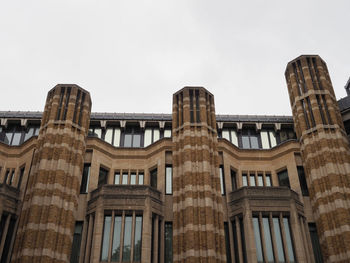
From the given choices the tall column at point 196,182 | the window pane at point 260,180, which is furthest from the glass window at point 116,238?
the window pane at point 260,180

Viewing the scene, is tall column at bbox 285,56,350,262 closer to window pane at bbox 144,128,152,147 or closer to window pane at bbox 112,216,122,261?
window pane at bbox 144,128,152,147

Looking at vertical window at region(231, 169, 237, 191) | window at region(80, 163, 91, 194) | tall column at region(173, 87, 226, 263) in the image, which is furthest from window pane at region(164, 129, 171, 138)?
window at region(80, 163, 91, 194)

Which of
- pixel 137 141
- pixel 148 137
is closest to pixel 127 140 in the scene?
pixel 137 141

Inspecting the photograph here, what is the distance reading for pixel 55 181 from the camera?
25.1 meters

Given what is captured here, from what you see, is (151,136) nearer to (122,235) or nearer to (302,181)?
(122,235)

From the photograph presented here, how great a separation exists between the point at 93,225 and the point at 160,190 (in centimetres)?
546

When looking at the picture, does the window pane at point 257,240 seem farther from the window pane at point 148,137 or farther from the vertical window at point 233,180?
the window pane at point 148,137

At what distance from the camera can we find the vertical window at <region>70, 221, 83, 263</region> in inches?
974

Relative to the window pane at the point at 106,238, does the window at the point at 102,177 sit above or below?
above

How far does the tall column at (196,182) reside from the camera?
2350cm

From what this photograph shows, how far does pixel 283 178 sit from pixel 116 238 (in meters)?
14.0

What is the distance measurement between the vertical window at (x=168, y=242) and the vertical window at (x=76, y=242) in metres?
5.79

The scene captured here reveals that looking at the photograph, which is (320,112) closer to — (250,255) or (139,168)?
(250,255)

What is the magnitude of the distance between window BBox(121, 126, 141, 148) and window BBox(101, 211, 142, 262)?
8775 millimetres
